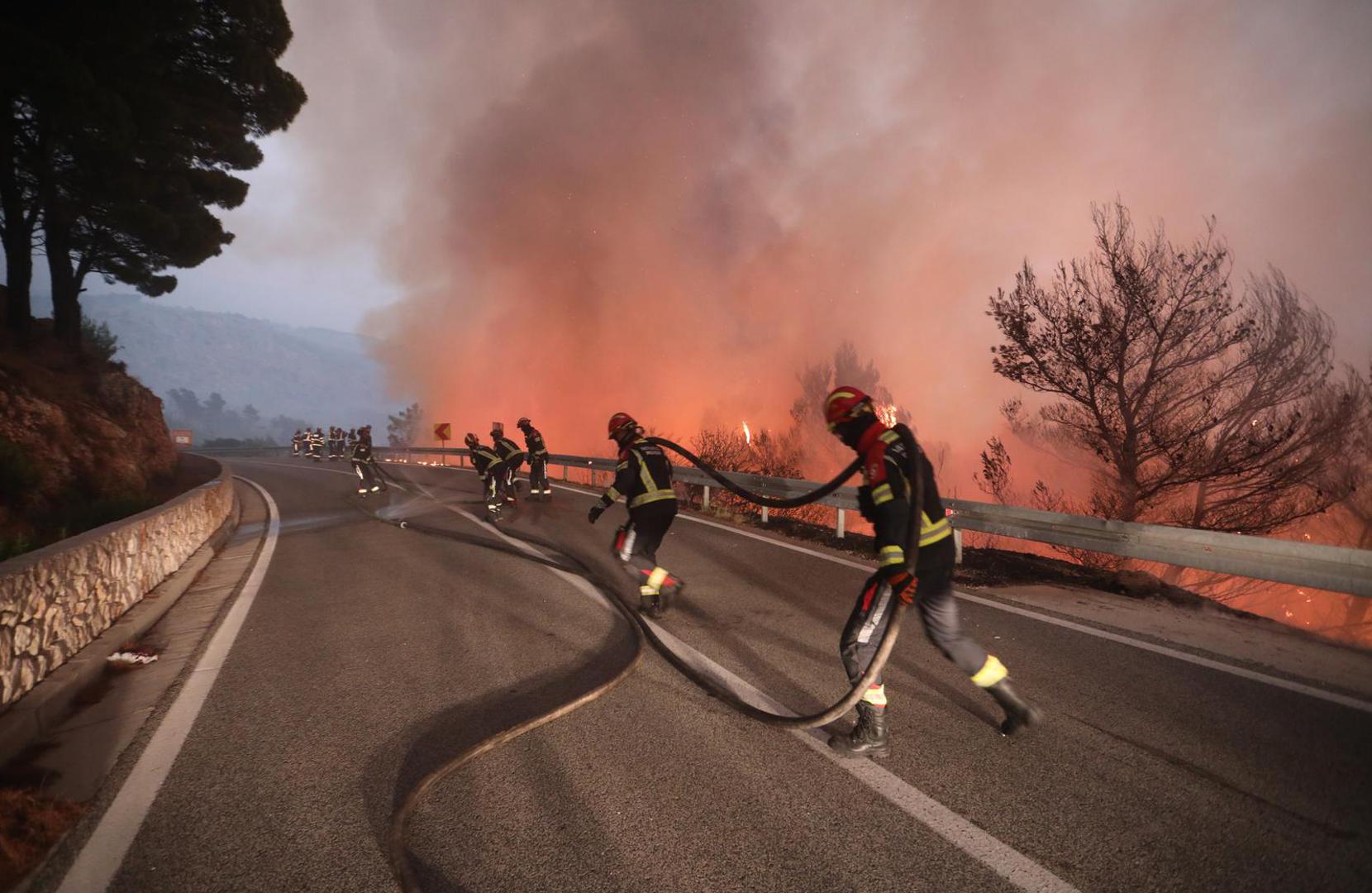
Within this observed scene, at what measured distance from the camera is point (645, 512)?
5.74 meters

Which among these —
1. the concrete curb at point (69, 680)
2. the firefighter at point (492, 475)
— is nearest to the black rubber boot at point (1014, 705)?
the concrete curb at point (69, 680)

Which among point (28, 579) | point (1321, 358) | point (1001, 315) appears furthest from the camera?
point (1001, 315)

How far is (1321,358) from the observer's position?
50.6 feet

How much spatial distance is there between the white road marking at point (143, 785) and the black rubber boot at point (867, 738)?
3.02 meters

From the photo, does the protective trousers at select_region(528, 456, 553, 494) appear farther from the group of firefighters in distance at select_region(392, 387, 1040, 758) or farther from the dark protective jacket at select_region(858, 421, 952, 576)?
the dark protective jacket at select_region(858, 421, 952, 576)

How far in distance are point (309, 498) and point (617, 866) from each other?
16.9 m

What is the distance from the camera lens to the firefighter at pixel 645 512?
561 centimetres

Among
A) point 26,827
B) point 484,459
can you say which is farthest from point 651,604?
point 484,459

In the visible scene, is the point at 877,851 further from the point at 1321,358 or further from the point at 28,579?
the point at 1321,358

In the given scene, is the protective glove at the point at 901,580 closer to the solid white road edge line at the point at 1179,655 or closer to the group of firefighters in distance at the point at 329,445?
the solid white road edge line at the point at 1179,655

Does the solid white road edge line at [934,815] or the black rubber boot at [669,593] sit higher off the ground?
the black rubber boot at [669,593]

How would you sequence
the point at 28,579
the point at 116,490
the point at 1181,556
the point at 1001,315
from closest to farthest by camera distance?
the point at 28,579
the point at 1181,556
the point at 116,490
the point at 1001,315

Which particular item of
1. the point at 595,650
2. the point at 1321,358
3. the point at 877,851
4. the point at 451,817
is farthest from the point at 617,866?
the point at 1321,358

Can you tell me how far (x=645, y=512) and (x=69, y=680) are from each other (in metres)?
4.01
